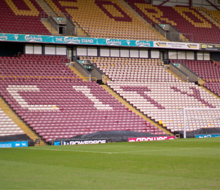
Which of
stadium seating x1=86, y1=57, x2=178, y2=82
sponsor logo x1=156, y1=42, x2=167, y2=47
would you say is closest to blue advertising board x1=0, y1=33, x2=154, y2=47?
sponsor logo x1=156, y1=42, x2=167, y2=47

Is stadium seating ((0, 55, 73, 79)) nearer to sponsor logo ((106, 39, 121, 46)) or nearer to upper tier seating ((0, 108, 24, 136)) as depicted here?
sponsor logo ((106, 39, 121, 46))

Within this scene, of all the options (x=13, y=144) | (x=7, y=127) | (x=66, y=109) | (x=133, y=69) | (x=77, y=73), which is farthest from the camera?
(x=133, y=69)

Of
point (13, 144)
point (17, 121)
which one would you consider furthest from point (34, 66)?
point (13, 144)

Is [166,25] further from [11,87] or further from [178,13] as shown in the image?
[11,87]

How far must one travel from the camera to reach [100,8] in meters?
54.1

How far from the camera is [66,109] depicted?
32750 mm

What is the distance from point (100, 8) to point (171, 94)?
64.9 feet

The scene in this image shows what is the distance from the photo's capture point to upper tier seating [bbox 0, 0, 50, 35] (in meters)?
42.7

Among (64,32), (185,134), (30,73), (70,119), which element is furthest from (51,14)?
(185,134)

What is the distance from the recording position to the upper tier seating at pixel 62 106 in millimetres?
30000

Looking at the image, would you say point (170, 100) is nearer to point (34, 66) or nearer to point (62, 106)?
point (62, 106)

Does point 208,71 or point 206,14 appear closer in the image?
point 208,71

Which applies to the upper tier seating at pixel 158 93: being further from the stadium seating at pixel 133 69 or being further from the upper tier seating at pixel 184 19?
the upper tier seating at pixel 184 19

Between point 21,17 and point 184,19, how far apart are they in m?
23.5
